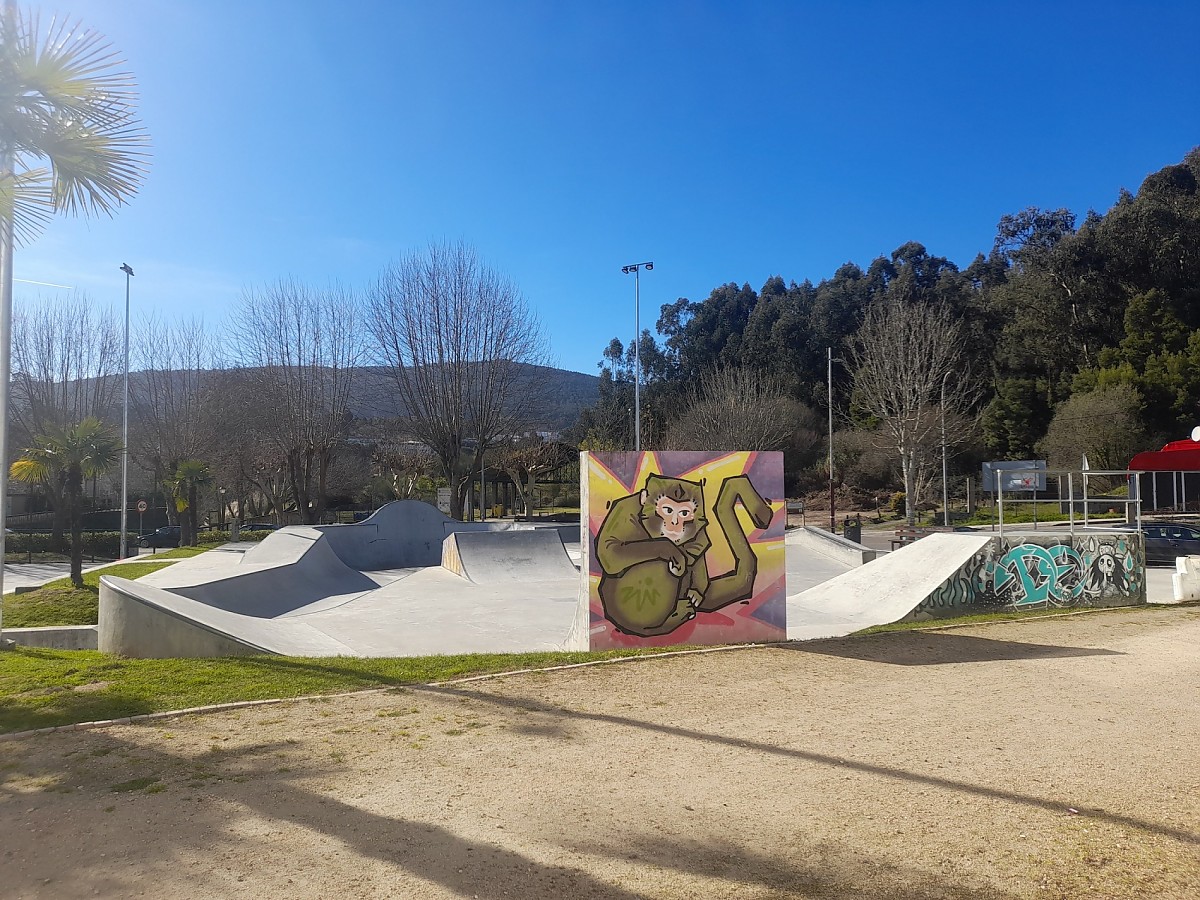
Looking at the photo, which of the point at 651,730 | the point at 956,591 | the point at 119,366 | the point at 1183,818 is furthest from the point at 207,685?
the point at 119,366

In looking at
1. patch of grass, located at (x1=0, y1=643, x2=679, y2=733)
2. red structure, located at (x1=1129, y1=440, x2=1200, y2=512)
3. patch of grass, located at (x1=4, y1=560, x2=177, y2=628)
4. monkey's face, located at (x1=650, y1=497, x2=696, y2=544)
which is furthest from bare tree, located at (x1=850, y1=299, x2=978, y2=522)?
patch of grass, located at (x1=4, y1=560, x2=177, y2=628)

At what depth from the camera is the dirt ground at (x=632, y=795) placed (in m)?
3.49

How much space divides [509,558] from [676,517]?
11308mm

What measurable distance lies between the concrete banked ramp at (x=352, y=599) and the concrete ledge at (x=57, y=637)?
1.19 meters

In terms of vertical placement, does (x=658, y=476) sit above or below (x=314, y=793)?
above

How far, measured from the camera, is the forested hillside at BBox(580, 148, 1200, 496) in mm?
40469

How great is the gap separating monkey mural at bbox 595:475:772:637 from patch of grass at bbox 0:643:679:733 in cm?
66

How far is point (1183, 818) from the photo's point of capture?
13.7ft

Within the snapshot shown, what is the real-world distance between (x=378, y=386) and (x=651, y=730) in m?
31.0

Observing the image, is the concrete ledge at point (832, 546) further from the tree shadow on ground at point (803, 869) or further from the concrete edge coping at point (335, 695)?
the tree shadow on ground at point (803, 869)

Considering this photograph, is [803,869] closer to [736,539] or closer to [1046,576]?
[736,539]

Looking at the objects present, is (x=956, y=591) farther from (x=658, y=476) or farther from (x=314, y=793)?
(x=314, y=793)

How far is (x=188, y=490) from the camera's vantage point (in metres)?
30.8

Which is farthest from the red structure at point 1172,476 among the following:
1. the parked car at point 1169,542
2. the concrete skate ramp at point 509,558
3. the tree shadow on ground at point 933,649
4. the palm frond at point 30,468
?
the palm frond at point 30,468
